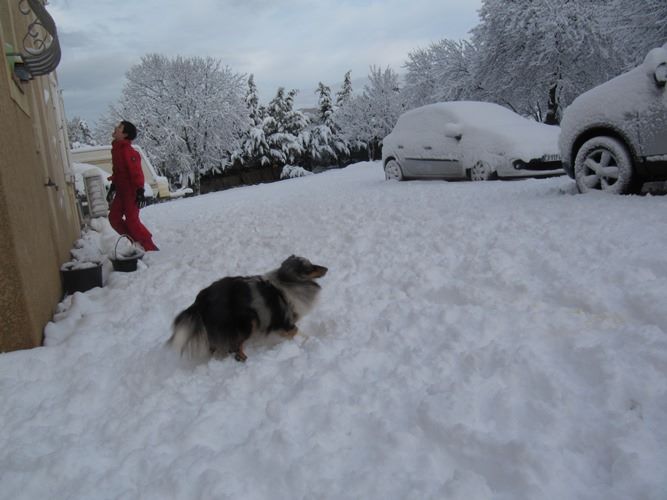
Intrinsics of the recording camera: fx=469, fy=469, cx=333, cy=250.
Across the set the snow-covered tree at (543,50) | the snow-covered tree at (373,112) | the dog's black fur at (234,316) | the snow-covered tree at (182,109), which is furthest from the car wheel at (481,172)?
the snow-covered tree at (373,112)

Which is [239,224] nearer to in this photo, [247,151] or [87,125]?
[247,151]

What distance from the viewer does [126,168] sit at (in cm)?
645

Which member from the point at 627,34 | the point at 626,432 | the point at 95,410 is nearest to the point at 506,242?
the point at 626,432

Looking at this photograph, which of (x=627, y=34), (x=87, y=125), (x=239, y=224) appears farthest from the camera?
(x=87, y=125)

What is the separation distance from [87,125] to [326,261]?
65.6 metres

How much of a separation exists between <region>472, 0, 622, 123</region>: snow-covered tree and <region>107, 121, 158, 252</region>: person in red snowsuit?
18600mm

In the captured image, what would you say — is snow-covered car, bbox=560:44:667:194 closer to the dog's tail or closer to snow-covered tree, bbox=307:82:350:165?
the dog's tail

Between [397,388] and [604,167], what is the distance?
185 inches

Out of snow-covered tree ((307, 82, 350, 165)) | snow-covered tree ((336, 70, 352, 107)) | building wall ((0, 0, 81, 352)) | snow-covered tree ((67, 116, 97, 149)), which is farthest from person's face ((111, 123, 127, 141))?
snow-covered tree ((67, 116, 97, 149))

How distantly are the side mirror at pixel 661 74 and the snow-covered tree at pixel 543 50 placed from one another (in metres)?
16.4

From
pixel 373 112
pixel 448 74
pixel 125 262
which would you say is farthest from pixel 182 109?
pixel 125 262

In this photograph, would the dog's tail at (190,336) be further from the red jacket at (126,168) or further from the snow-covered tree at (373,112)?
the snow-covered tree at (373,112)

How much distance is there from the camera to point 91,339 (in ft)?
12.2

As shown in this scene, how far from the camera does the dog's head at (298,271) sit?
3559 millimetres
